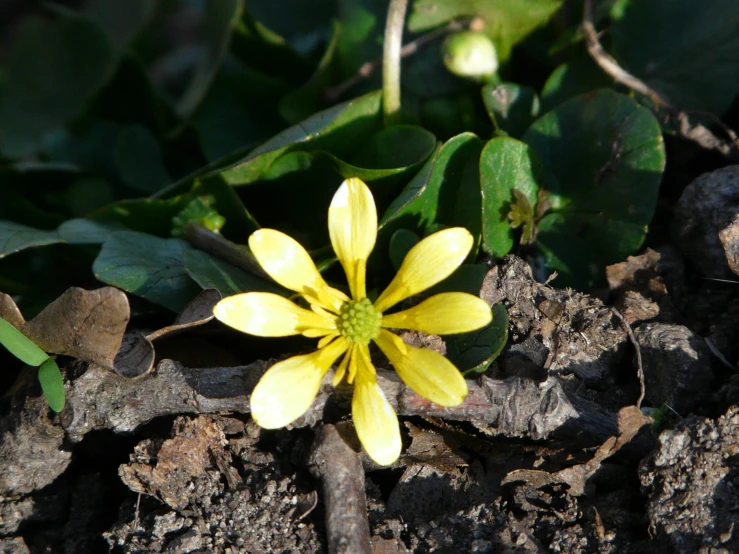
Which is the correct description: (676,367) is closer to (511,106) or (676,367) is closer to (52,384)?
(511,106)

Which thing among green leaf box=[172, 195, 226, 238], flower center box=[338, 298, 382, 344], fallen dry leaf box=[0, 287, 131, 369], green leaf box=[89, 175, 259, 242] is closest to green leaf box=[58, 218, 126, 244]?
green leaf box=[89, 175, 259, 242]

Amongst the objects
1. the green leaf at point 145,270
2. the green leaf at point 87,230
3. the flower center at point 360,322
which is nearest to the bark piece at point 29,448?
the green leaf at point 145,270

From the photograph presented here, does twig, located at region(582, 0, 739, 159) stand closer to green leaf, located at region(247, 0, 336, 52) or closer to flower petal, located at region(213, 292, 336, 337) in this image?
green leaf, located at region(247, 0, 336, 52)

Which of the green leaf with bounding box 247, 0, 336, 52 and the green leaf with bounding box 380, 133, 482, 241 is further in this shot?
the green leaf with bounding box 247, 0, 336, 52

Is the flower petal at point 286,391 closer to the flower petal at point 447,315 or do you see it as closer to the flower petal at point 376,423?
the flower petal at point 376,423

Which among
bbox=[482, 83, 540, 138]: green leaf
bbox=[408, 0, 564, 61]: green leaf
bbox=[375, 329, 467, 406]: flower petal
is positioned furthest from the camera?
bbox=[408, 0, 564, 61]: green leaf

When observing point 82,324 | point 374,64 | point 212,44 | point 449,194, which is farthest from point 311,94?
point 82,324
